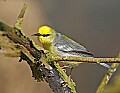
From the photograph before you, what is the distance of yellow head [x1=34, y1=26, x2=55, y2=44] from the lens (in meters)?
1.71

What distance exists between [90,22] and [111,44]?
73 cm

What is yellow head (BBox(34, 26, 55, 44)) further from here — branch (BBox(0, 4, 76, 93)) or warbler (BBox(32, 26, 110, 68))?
branch (BBox(0, 4, 76, 93))

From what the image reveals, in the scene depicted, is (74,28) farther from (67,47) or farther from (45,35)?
(45,35)

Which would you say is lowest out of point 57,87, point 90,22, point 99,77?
point 99,77

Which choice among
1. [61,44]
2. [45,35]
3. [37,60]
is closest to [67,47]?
[61,44]

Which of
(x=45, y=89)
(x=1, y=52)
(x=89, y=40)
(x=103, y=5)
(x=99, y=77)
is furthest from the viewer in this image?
(x=103, y=5)

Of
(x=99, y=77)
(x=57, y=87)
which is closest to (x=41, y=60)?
(x=57, y=87)

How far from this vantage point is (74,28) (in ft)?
18.0

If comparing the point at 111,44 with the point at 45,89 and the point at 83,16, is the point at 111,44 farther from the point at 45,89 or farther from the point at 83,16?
the point at 45,89

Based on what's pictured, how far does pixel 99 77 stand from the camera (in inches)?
Result: 183

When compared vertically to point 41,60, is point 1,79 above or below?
below

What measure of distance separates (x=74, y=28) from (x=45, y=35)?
3.68 metres

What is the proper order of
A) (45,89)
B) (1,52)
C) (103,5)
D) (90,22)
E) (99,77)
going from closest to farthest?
1. (1,52)
2. (45,89)
3. (99,77)
4. (90,22)
5. (103,5)

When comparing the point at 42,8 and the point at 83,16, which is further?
the point at 83,16
